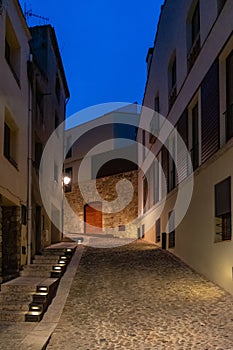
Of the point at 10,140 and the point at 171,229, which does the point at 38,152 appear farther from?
the point at 171,229

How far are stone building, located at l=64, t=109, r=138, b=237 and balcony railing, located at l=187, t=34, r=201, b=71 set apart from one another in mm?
12636

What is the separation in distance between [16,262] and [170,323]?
5091 mm

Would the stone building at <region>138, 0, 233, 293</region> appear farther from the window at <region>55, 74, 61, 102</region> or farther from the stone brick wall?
the stone brick wall

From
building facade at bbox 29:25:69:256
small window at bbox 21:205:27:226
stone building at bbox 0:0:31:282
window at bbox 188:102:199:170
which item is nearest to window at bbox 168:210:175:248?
window at bbox 188:102:199:170

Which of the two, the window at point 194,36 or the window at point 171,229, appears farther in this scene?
the window at point 171,229

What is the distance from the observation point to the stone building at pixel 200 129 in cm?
832

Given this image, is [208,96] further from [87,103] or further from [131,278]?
[87,103]

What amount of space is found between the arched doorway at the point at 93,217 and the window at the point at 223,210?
54.2 feet

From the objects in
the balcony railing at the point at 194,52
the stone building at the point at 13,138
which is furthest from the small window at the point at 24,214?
the balcony railing at the point at 194,52

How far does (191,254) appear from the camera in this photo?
10.8 meters

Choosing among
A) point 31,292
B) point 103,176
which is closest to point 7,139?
point 31,292

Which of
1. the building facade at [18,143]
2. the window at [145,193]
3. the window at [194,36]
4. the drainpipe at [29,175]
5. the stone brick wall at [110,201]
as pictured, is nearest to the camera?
the building facade at [18,143]

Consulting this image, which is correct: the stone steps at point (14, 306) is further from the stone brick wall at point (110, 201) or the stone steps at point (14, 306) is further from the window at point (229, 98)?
the stone brick wall at point (110, 201)

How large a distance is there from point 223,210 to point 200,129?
274 cm
